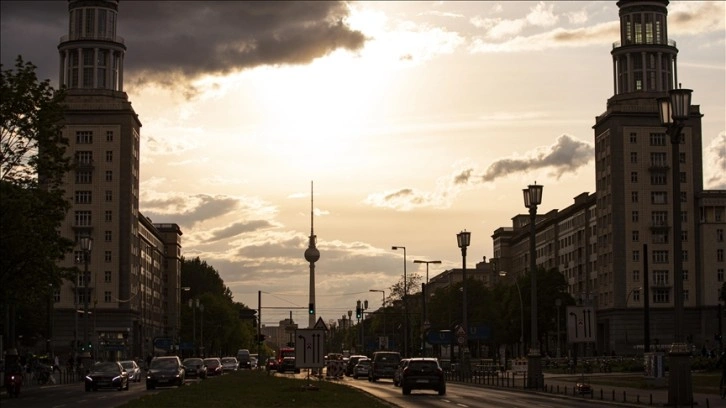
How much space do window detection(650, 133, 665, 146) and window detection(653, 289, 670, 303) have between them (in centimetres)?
1922

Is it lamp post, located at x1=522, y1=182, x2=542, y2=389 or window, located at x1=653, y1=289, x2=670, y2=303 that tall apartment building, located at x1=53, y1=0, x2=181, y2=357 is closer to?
window, located at x1=653, y1=289, x2=670, y2=303

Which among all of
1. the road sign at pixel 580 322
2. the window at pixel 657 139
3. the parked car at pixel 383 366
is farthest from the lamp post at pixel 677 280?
the window at pixel 657 139

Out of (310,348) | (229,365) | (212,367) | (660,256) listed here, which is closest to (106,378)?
(310,348)

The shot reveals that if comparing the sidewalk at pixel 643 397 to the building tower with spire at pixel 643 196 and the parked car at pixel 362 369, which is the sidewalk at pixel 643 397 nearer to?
the parked car at pixel 362 369

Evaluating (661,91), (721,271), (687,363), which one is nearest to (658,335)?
(721,271)

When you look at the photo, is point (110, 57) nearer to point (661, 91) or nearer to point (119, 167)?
point (119, 167)

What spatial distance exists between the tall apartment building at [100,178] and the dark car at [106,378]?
289 ft

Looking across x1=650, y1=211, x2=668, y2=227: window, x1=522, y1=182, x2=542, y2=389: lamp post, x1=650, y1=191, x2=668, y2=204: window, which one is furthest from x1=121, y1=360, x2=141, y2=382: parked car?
x1=650, y1=191, x2=668, y2=204: window

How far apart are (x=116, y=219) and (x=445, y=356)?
153 feet

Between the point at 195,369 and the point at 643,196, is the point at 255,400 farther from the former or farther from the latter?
the point at 643,196

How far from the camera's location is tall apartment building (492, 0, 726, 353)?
513 ft

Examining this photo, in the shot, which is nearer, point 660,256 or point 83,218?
point 83,218

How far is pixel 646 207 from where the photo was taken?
521 ft

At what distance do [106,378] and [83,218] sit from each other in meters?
97.0
